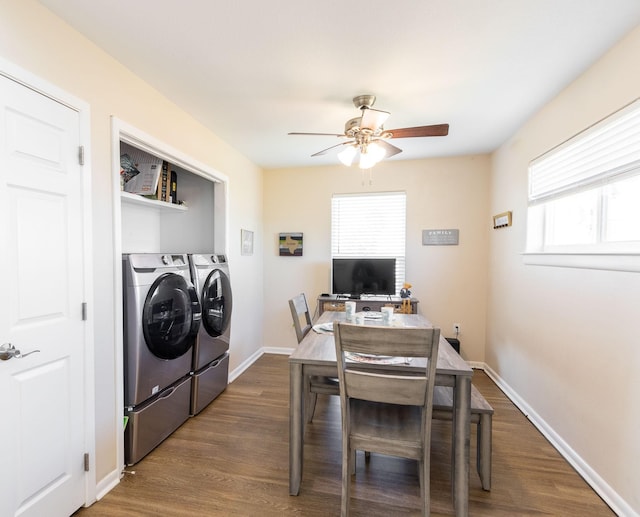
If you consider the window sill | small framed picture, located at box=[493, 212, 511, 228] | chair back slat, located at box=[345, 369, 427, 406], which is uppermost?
Answer: small framed picture, located at box=[493, 212, 511, 228]

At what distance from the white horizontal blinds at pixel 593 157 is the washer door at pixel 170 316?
2916 mm

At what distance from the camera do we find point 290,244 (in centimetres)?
406

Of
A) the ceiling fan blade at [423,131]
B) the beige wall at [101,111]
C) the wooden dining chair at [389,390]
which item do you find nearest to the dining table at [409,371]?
the wooden dining chair at [389,390]

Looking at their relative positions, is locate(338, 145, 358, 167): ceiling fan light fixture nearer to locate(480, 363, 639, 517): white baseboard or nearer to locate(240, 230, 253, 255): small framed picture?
locate(240, 230, 253, 255): small framed picture

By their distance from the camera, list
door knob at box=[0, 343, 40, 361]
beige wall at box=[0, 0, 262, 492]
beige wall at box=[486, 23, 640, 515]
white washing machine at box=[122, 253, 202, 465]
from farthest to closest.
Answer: white washing machine at box=[122, 253, 202, 465], beige wall at box=[486, 23, 640, 515], beige wall at box=[0, 0, 262, 492], door knob at box=[0, 343, 40, 361]

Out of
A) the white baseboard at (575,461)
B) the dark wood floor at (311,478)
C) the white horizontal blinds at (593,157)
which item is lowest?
the dark wood floor at (311,478)

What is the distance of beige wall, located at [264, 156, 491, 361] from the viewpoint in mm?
3613

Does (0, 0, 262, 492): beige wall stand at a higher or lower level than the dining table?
higher

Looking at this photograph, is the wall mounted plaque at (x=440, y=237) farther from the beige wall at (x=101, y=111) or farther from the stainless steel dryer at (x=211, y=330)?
the beige wall at (x=101, y=111)

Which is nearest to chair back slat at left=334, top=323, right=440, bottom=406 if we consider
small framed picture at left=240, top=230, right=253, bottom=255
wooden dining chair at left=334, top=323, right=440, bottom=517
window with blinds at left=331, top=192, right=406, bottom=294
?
wooden dining chair at left=334, top=323, right=440, bottom=517

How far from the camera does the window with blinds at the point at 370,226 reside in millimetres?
3797

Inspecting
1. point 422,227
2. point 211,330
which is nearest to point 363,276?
point 422,227

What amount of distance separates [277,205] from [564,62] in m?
3.14

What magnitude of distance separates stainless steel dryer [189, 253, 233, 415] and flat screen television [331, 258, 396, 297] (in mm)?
1348
